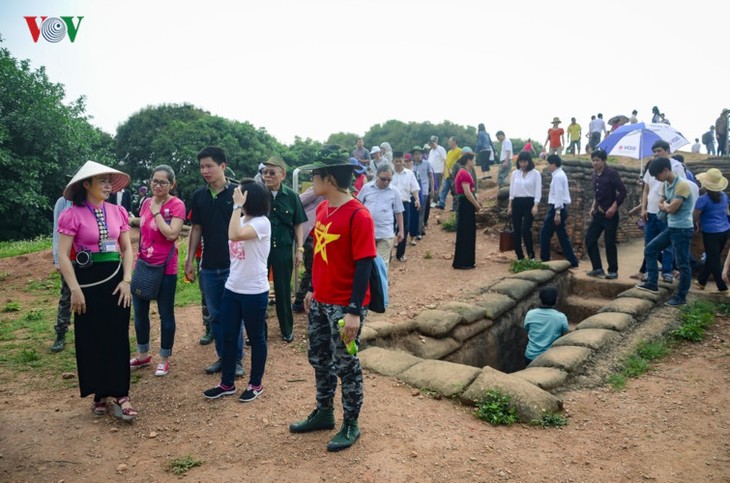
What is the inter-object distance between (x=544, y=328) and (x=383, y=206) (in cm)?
249

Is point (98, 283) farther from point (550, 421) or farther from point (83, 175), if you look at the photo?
point (550, 421)

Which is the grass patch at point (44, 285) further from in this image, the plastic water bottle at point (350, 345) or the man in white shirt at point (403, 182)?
the plastic water bottle at point (350, 345)

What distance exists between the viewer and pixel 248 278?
3.73 m

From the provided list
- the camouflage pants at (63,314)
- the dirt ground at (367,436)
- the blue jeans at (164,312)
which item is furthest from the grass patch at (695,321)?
the camouflage pants at (63,314)

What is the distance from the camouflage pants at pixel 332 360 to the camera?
3.08 meters

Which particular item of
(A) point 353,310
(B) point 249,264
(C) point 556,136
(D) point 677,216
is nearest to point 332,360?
(A) point 353,310

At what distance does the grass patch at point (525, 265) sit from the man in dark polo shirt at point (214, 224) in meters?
5.26

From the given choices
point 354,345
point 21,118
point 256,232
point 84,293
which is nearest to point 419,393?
point 354,345

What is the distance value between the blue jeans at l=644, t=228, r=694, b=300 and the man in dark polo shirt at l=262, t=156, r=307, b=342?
4552 mm

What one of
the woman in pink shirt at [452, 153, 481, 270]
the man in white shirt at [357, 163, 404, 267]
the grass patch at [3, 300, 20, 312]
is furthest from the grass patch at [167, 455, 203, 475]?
the woman in pink shirt at [452, 153, 481, 270]

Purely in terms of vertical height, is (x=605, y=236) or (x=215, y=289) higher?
(x=605, y=236)

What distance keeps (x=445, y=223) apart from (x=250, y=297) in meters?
8.43

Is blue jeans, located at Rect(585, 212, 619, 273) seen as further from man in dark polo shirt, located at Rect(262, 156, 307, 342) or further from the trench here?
man in dark polo shirt, located at Rect(262, 156, 307, 342)

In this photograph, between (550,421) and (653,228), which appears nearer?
(550,421)
